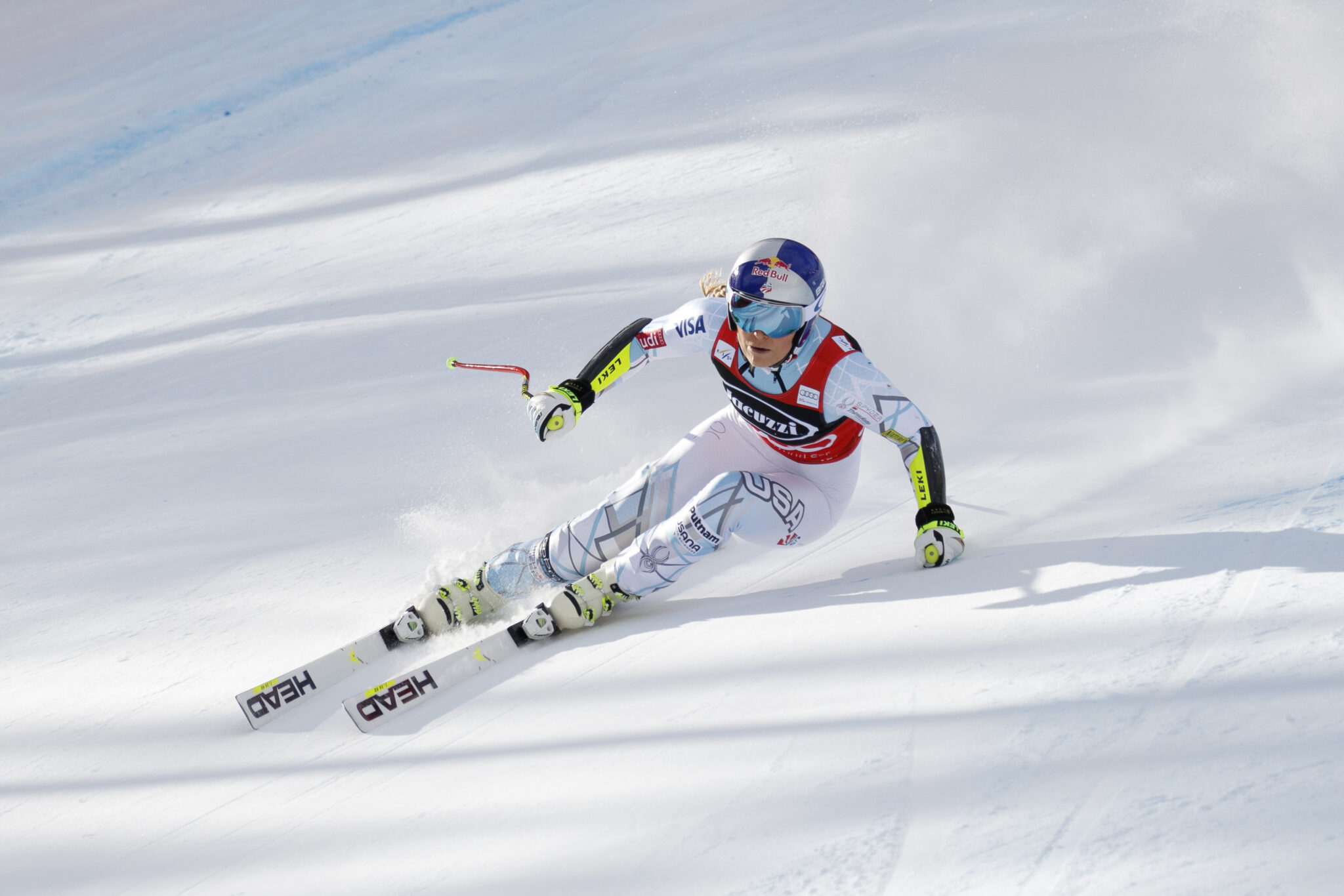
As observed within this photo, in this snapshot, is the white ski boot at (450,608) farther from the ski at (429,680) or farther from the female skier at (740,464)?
the ski at (429,680)

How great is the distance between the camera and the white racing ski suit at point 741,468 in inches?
111

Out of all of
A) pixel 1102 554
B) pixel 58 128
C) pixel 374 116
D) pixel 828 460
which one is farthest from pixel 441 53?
pixel 1102 554

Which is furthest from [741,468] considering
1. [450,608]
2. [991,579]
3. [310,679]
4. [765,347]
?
[310,679]

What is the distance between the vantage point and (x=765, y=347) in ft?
9.29

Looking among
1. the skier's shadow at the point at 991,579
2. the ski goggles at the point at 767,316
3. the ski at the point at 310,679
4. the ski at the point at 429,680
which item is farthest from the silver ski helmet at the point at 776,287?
the ski at the point at 310,679

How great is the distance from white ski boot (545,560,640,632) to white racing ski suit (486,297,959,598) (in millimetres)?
40

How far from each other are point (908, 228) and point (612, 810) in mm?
3645

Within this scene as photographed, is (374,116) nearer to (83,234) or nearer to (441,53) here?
(441,53)

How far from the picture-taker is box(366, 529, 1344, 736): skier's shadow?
2.47 m

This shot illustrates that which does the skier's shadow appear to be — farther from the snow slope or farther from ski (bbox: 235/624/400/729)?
ski (bbox: 235/624/400/729)

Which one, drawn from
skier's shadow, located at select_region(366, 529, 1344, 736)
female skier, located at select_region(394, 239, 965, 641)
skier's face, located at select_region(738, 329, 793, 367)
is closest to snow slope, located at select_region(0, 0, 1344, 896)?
skier's shadow, located at select_region(366, 529, 1344, 736)

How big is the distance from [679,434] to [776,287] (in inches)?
58.5

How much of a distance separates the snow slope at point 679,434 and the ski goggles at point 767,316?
2.24 feet

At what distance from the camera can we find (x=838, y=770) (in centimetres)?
200
